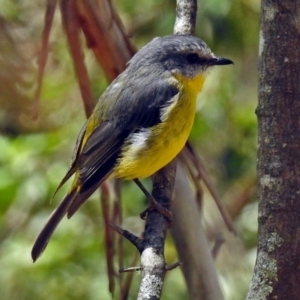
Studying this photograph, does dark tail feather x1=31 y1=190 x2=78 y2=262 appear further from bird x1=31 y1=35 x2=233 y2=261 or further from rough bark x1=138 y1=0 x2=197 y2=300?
rough bark x1=138 y1=0 x2=197 y2=300

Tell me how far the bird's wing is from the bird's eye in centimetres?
20

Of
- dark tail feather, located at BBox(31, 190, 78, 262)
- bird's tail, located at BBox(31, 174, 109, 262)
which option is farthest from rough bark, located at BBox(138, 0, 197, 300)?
dark tail feather, located at BBox(31, 190, 78, 262)

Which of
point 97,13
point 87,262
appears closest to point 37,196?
point 87,262

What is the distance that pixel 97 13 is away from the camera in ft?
7.93

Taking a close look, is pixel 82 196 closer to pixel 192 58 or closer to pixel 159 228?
pixel 159 228

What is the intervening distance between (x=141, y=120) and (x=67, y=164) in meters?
1.08

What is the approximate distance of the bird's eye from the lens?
3508mm

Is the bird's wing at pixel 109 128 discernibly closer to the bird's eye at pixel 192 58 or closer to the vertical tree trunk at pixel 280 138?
the bird's eye at pixel 192 58

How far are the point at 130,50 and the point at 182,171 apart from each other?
2.33 feet

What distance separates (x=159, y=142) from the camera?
10.6 feet

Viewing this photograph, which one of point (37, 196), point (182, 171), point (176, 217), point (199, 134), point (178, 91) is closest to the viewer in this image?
point (176, 217)

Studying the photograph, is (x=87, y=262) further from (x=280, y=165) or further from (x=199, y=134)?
(x=280, y=165)

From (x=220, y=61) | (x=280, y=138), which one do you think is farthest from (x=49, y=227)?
(x=280, y=138)

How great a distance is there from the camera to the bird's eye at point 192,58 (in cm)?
351
